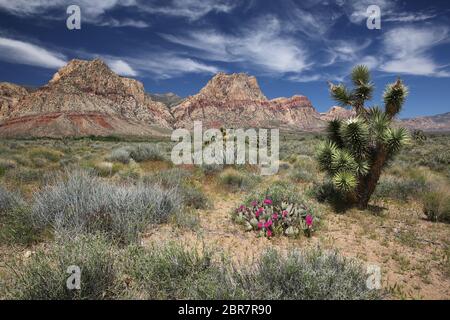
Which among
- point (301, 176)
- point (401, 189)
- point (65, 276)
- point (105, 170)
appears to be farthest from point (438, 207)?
point (105, 170)

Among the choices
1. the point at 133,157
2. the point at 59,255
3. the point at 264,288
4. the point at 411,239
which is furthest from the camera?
the point at 133,157

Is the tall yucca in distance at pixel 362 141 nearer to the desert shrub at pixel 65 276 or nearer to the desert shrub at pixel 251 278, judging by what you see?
the desert shrub at pixel 251 278

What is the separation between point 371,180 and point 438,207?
5.46ft

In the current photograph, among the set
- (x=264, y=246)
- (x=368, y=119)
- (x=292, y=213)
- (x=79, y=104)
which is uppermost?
(x=79, y=104)

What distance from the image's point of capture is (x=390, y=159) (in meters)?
8.27

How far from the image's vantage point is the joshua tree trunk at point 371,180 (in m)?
8.03

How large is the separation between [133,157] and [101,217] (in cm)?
1247

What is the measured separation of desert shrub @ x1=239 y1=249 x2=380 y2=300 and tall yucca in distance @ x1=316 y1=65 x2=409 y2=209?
15.8 ft

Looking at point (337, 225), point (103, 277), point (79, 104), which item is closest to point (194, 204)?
point (337, 225)

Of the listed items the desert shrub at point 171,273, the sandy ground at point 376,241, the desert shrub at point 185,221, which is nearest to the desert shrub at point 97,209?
the desert shrub at point 185,221

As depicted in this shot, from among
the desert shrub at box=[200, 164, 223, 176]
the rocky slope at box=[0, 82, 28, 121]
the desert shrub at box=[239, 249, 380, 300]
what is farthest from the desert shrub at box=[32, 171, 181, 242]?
the rocky slope at box=[0, 82, 28, 121]

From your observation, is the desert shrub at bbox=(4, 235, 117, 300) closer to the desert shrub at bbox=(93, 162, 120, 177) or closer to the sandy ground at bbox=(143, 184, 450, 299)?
the sandy ground at bbox=(143, 184, 450, 299)

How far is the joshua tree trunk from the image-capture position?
8.03 m
